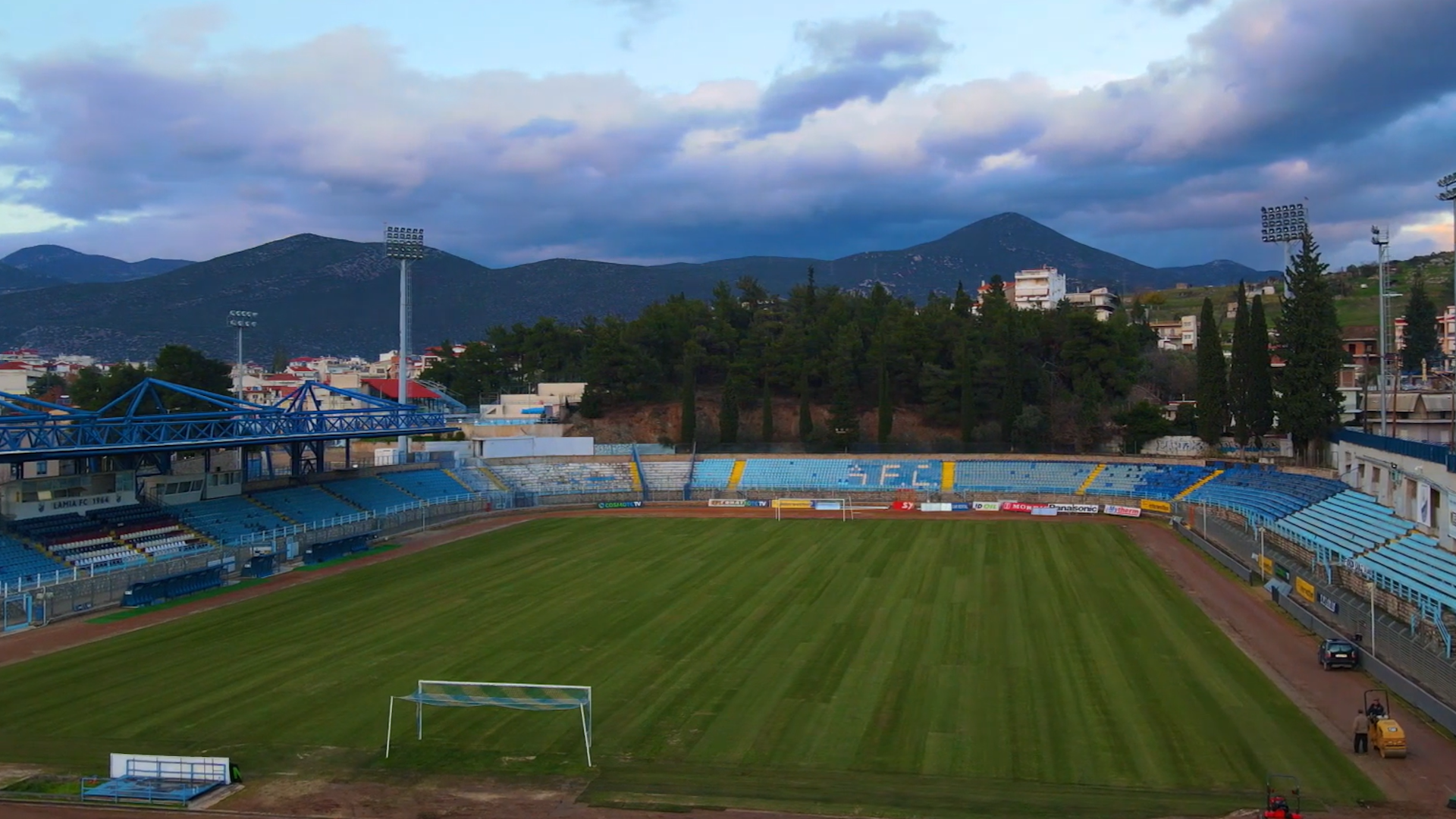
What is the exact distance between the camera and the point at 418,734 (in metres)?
18.8

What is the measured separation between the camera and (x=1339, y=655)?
2266 cm

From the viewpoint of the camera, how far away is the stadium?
16.8m

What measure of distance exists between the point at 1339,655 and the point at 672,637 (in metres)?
16.5

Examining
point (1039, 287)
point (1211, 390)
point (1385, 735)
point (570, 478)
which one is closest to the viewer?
point (1385, 735)

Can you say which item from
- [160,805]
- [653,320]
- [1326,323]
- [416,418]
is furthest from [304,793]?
[653,320]

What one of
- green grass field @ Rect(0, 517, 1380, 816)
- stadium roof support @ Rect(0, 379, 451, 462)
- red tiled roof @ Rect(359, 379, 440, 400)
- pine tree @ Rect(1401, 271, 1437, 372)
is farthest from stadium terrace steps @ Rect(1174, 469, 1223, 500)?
red tiled roof @ Rect(359, 379, 440, 400)

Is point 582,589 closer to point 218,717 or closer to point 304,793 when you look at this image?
point 218,717

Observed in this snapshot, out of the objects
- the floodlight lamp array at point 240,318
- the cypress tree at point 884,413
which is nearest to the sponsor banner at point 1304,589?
the cypress tree at point 884,413

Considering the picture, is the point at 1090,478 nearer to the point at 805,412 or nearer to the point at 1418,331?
the point at 805,412

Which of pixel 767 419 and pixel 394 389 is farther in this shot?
pixel 394 389

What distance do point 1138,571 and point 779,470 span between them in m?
31.6

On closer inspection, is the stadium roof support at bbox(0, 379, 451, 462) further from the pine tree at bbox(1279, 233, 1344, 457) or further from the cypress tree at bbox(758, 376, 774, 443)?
the pine tree at bbox(1279, 233, 1344, 457)

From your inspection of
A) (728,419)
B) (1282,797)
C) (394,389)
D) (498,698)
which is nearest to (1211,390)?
(728,419)

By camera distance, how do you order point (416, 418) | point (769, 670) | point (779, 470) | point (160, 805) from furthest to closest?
point (779, 470), point (416, 418), point (769, 670), point (160, 805)
